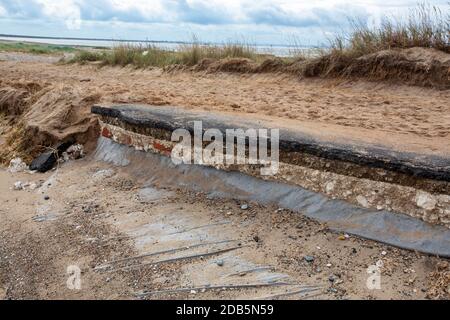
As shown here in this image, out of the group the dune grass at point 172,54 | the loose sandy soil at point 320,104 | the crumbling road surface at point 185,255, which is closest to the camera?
the crumbling road surface at point 185,255

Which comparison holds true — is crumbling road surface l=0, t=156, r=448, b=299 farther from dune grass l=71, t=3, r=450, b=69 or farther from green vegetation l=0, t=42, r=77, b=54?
green vegetation l=0, t=42, r=77, b=54

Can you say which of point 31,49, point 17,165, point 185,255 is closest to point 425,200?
point 185,255

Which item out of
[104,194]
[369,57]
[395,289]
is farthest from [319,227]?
[369,57]

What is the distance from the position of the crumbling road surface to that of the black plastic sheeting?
0.24 ft

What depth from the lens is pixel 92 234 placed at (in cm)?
384

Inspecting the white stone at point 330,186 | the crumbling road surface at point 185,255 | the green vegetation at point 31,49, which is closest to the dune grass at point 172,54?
the crumbling road surface at point 185,255

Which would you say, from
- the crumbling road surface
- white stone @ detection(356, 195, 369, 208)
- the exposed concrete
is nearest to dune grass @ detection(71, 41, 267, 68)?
the exposed concrete

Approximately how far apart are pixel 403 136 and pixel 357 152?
0.77 meters

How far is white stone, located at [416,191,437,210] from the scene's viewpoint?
3.11 meters

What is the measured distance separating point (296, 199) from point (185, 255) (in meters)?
0.89

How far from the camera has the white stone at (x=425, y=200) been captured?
3105 millimetres

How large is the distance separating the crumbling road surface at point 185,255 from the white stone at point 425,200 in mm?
306

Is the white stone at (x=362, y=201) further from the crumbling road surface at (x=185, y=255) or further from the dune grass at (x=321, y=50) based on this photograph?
the dune grass at (x=321, y=50)

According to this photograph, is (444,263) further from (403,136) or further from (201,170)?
(201,170)
